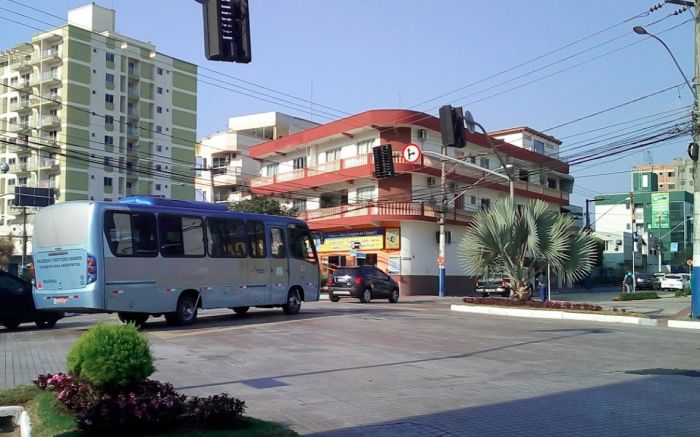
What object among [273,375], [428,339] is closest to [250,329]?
[428,339]

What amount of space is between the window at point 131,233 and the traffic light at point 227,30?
8369 millimetres

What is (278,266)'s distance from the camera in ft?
69.6

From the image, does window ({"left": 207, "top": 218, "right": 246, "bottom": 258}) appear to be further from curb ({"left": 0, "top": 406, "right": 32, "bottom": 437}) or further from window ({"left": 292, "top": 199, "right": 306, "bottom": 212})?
window ({"left": 292, "top": 199, "right": 306, "bottom": 212})

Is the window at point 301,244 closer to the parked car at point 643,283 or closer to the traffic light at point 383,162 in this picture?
the traffic light at point 383,162

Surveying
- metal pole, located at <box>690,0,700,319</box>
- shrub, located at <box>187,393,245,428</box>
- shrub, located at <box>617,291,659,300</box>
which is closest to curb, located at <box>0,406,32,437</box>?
shrub, located at <box>187,393,245,428</box>

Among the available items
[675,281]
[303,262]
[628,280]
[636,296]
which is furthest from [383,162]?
[675,281]

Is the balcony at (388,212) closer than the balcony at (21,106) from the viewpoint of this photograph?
Yes

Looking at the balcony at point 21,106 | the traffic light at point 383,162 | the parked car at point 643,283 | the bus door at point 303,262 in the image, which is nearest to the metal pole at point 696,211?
the traffic light at point 383,162

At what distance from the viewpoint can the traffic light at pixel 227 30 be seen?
29.1ft

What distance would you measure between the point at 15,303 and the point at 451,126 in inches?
539

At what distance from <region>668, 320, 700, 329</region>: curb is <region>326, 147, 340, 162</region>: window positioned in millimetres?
31593

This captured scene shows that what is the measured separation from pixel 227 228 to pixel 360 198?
29.1 metres

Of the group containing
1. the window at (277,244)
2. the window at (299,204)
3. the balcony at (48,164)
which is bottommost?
the window at (277,244)

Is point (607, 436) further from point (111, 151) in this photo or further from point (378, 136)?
point (111, 151)
